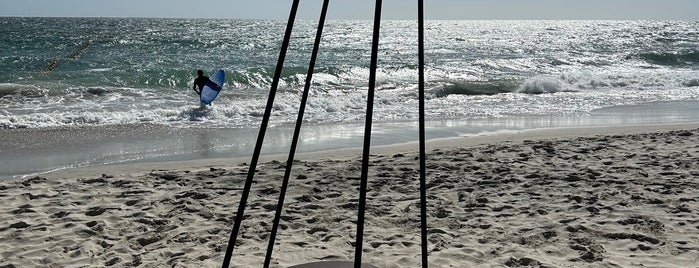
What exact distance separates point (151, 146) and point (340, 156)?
291cm

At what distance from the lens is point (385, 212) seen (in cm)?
526

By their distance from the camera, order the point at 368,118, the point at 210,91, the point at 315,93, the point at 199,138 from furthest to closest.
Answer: the point at 315,93, the point at 210,91, the point at 199,138, the point at 368,118

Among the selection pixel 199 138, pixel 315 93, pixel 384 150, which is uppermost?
pixel 315 93

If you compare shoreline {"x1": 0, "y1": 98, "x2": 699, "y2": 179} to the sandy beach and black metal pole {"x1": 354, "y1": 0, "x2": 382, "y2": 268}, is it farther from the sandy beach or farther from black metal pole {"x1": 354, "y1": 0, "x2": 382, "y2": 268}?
black metal pole {"x1": 354, "y1": 0, "x2": 382, "y2": 268}

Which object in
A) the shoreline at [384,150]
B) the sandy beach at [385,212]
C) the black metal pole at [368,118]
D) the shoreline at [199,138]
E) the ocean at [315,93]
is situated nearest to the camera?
the black metal pole at [368,118]

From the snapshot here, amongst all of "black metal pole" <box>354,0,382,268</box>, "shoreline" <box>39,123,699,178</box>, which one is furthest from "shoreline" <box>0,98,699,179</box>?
"black metal pole" <box>354,0,382,268</box>

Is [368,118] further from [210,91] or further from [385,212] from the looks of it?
[210,91]

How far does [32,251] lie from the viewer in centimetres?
434

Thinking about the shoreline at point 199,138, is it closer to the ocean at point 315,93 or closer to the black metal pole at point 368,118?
the ocean at point 315,93

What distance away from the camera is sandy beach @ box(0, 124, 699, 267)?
427cm

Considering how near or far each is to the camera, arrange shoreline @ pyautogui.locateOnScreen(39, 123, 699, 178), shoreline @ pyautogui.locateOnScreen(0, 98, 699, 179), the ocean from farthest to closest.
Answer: the ocean
shoreline @ pyautogui.locateOnScreen(0, 98, 699, 179)
shoreline @ pyautogui.locateOnScreen(39, 123, 699, 178)

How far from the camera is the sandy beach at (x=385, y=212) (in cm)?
427

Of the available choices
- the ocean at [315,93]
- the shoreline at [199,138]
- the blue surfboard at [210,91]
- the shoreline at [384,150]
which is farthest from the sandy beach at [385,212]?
the blue surfboard at [210,91]

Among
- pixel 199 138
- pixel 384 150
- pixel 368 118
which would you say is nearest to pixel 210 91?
pixel 199 138
